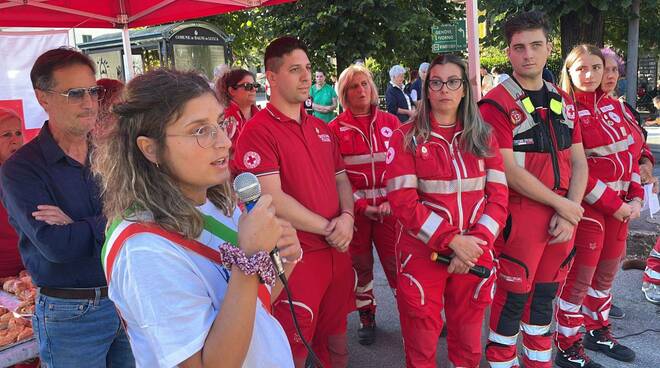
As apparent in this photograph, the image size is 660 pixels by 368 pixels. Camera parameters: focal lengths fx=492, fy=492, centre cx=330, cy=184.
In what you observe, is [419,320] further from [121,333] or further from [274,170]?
[121,333]

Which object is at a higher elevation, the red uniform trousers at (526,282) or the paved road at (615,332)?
the red uniform trousers at (526,282)

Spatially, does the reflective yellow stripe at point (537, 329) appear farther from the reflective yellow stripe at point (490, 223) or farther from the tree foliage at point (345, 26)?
the tree foliage at point (345, 26)

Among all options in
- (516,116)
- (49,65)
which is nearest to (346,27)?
(516,116)

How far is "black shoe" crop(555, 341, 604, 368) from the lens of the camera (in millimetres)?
3434

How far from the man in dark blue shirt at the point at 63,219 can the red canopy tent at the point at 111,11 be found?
2.05 meters

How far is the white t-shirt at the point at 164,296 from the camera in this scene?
3.90 feet

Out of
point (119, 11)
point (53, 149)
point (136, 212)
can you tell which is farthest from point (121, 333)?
point (119, 11)

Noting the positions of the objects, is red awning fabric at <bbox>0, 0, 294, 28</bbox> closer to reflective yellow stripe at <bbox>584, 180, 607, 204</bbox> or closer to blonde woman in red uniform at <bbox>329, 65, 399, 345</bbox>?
blonde woman in red uniform at <bbox>329, 65, 399, 345</bbox>

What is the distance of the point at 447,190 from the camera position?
276 centimetres

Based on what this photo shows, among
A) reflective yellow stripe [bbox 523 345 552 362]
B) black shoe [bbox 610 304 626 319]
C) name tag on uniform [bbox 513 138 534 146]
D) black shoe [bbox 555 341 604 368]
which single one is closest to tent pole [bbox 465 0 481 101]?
name tag on uniform [bbox 513 138 534 146]

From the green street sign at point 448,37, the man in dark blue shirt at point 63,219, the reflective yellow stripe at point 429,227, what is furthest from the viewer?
the green street sign at point 448,37

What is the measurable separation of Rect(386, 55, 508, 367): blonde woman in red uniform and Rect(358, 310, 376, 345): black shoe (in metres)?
1.12

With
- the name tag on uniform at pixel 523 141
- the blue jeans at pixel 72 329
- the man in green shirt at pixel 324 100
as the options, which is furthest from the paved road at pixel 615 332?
the man in green shirt at pixel 324 100

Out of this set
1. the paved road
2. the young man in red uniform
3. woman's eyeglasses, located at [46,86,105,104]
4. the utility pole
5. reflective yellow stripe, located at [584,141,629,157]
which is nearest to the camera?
woman's eyeglasses, located at [46,86,105,104]
